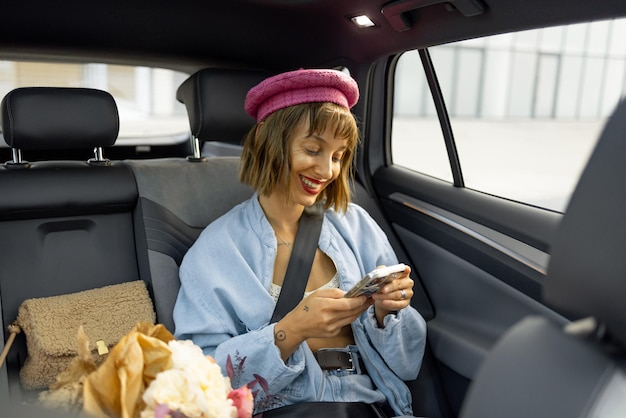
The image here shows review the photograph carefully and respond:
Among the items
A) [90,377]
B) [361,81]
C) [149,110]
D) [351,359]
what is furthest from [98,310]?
[149,110]

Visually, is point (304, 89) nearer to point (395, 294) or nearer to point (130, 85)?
point (395, 294)

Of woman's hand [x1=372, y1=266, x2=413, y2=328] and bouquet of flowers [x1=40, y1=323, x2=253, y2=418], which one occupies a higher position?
bouquet of flowers [x1=40, y1=323, x2=253, y2=418]

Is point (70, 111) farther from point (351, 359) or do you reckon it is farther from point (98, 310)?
point (351, 359)

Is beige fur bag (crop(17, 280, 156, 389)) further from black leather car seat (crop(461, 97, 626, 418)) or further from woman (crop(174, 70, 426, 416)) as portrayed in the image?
black leather car seat (crop(461, 97, 626, 418))

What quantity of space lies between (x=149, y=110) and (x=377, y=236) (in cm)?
229

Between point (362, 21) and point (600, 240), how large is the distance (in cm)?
174

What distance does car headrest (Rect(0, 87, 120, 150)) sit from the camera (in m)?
1.91

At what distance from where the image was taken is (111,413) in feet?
2.87

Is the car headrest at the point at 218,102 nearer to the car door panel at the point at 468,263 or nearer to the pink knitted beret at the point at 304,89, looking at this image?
the pink knitted beret at the point at 304,89

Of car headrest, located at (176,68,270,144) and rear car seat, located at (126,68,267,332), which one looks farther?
car headrest, located at (176,68,270,144)

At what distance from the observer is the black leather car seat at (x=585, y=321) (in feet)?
2.29

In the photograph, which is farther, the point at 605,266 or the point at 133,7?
the point at 133,7

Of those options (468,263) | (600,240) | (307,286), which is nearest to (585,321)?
(600,240)

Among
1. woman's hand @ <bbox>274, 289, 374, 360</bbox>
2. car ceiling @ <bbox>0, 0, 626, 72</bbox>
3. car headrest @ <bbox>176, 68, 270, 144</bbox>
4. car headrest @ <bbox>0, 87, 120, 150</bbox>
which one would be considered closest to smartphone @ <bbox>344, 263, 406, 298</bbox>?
woman's hand @ <bbox>274, 289, 374, 360</bbox>
